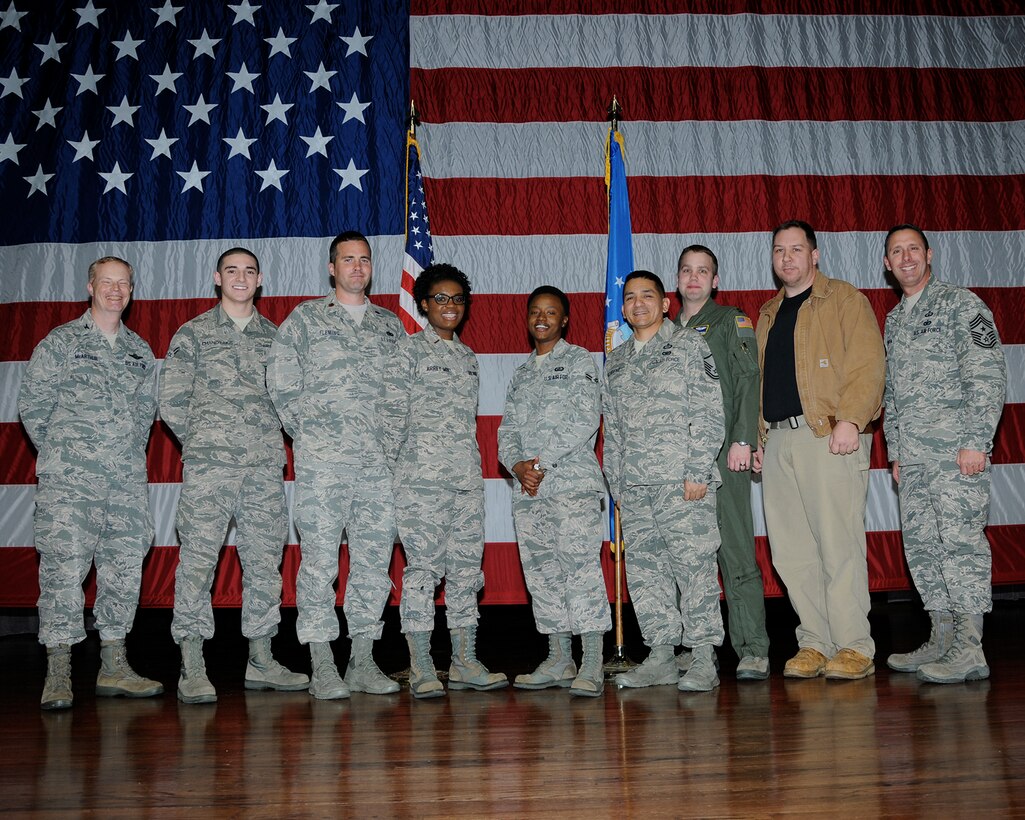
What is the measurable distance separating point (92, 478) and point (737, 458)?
278 cm

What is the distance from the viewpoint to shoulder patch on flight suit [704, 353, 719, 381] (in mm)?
3730

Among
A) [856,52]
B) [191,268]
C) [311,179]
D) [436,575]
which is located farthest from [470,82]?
[436,575]

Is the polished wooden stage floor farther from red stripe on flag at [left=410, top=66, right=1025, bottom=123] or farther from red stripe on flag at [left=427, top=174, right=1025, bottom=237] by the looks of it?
red stripe on flag at [left=410, top=66, right=1025, bottom=123]

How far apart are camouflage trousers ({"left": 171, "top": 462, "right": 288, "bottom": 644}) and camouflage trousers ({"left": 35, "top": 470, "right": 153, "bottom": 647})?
26cm

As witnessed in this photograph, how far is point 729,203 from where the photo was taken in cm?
554

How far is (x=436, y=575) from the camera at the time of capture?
3.80m

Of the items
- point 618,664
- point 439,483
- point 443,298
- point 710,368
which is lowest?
point 618,664

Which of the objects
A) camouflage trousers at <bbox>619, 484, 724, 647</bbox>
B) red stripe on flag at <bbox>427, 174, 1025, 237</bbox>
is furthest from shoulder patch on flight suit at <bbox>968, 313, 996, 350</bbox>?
red stripe on flag at <bbox>427, 174, 1025, 237</bbox>

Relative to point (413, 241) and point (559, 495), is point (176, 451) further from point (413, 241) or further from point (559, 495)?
point (559, 495)

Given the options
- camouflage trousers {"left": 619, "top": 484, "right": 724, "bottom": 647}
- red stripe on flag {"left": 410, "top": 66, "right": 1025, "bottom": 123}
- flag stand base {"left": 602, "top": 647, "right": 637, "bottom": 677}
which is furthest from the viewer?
red stripe on flag {"left": 410, "top": 66, "right": 1025, "bottom": 123}

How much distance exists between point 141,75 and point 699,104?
3488 millimetres

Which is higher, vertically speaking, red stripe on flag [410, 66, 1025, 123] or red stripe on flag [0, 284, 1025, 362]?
red stripe on flag [410, 66, 1025, 123]

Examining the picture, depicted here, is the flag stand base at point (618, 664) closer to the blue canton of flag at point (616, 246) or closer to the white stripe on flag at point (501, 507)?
the white stripe on flag at point (501, 507)

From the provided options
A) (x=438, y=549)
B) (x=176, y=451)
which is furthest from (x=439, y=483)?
(x=176, y=451)
